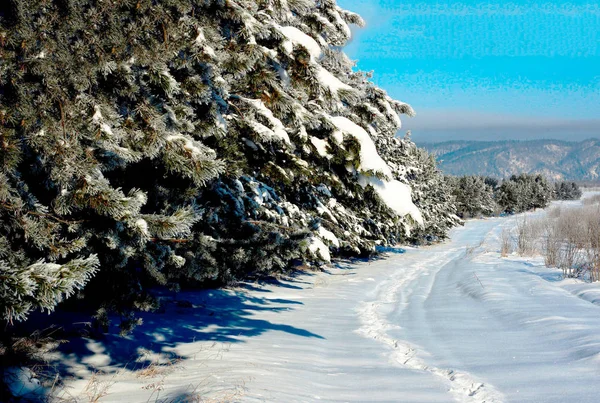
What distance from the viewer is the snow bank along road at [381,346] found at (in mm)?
3711

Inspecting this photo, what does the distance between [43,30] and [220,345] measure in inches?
147

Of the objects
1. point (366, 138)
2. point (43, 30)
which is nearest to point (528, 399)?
point (366, 138)

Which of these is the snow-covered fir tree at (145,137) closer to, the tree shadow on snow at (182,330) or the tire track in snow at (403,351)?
the tree shadow on snow at (182,330)

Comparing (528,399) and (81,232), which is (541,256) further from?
(81,232)

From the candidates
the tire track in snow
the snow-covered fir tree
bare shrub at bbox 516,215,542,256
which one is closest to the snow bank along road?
the tire track in snow

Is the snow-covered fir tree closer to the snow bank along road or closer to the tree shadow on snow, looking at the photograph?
the tree shadow on snow

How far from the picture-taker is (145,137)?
3.55 metres

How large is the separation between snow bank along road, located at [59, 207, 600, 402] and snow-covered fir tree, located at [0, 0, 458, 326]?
87cm

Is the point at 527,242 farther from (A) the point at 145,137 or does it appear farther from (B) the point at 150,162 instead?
(A) the point at 145,137

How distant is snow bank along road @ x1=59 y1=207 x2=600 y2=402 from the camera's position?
12.2ft

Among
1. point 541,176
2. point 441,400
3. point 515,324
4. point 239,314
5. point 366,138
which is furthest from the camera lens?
point 541,176

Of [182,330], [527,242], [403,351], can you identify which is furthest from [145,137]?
[527,242]

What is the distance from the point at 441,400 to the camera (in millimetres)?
3594

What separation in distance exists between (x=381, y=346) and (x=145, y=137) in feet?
12.4
